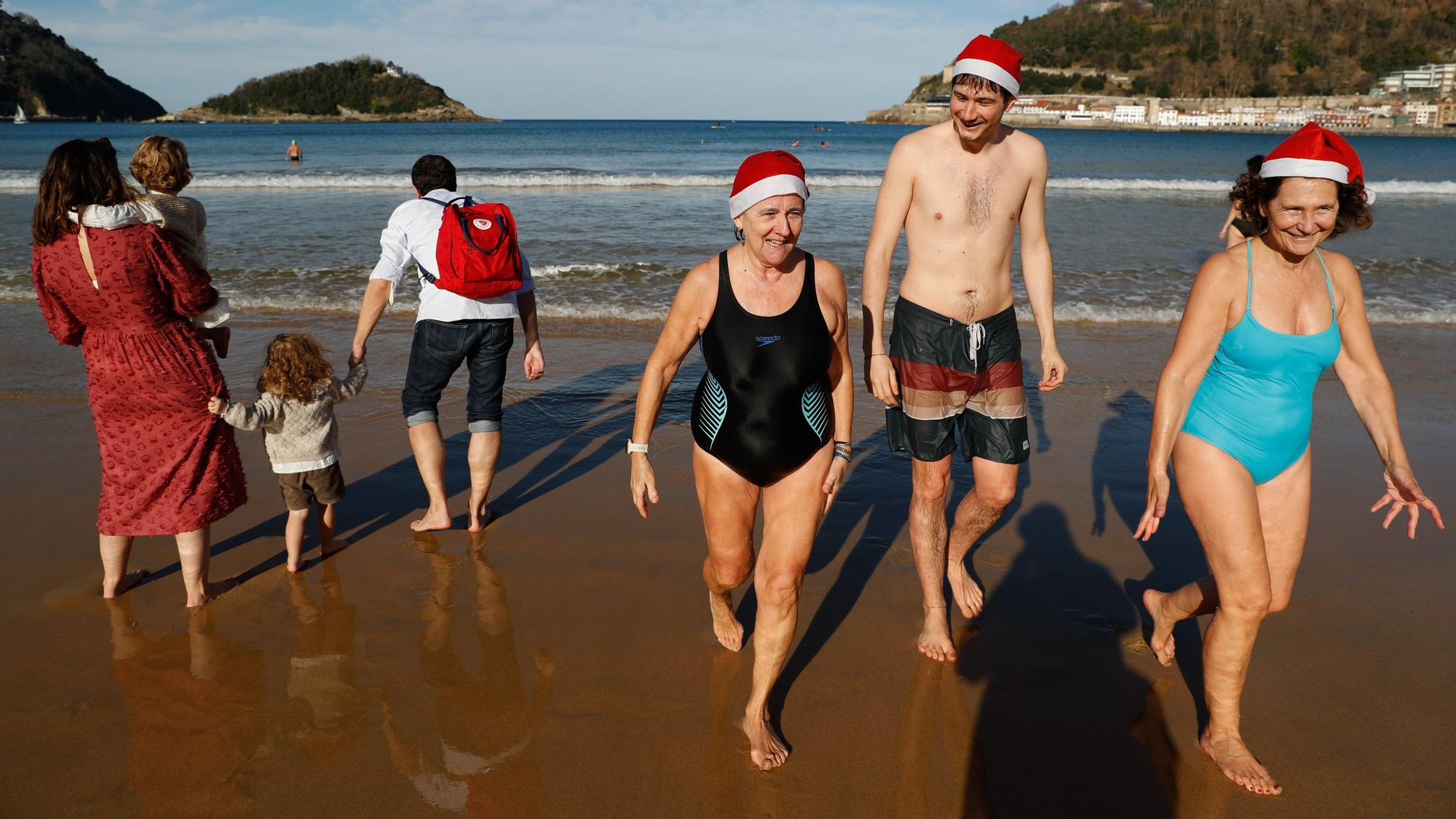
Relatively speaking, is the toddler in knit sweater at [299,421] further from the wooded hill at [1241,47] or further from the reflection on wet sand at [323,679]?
the wooded hill at [1241,47]

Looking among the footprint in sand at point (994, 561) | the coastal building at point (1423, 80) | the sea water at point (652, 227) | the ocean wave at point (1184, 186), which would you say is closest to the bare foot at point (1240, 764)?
the footprint in sand at point (994, 561)

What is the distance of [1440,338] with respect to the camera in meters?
9.30

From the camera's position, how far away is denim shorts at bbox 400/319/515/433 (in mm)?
4691

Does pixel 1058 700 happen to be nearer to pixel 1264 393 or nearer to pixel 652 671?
pixel 1264 393

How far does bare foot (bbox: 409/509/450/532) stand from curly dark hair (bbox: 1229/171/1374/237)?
405 centimetres

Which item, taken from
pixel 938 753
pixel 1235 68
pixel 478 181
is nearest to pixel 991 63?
pixel 938 753

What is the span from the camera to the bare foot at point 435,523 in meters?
4.80

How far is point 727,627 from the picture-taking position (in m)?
3.68

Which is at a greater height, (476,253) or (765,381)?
(476,253)

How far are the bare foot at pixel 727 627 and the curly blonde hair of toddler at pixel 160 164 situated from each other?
9.66 feet

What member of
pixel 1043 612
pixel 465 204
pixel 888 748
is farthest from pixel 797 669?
pixel 465 204

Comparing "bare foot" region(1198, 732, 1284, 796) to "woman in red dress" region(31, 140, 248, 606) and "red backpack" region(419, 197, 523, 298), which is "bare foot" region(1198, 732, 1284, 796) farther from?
"woman in red dress" region(31, 140, 248, 606)

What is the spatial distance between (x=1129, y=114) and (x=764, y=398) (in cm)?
12855

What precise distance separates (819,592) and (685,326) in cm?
185
